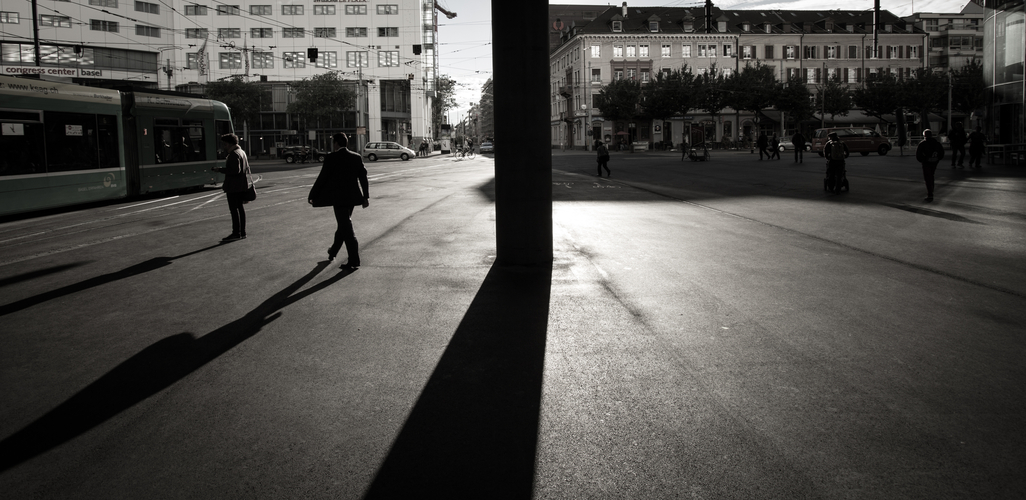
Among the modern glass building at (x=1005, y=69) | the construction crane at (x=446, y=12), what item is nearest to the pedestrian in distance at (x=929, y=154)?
the modern glass building at (x=1005, y=69)

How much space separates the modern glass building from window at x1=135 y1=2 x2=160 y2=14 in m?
71.7

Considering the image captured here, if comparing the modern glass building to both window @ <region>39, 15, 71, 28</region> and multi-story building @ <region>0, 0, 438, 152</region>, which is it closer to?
multi-story building @ <region>0, 0, 438, 152</region>

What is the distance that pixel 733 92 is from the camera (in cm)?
7600

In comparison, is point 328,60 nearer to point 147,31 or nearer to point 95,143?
point 147,31

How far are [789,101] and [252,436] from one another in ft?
265

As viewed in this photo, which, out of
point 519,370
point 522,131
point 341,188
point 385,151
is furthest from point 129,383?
point 385,151

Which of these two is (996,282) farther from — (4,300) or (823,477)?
(4,300)

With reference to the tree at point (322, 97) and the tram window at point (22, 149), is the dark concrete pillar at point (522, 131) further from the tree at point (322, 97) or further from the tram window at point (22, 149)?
the tree at point (322, 97)

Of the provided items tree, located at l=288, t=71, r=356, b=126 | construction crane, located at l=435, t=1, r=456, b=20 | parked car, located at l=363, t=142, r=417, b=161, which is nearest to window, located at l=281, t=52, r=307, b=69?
tree, located at l=288, t=71, r=356, b=126

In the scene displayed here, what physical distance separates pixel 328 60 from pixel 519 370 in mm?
78256

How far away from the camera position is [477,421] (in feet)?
14.2

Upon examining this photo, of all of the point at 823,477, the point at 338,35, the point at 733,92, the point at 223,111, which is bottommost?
the point at 823,477

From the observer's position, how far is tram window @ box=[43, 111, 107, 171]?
17797 millimetres

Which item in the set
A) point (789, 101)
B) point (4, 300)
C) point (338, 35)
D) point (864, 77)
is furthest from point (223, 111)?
point (864, 77)
